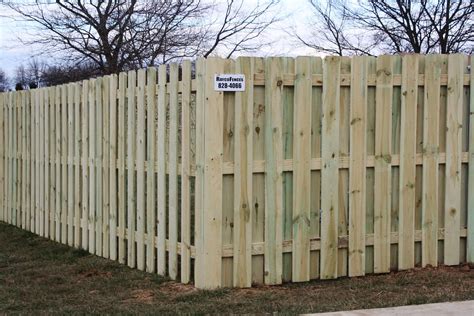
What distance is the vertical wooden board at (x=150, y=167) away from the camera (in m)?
6.55

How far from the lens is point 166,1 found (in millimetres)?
21266

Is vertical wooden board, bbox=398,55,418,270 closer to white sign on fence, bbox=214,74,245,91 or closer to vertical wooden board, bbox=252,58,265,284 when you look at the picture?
vertical wooden board, bbox=252,58,265,284

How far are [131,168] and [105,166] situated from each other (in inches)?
28.9

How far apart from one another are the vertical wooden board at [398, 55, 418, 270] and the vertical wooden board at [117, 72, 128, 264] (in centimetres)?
311

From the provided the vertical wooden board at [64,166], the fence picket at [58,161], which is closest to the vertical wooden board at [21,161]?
the fence picket at [58,161]

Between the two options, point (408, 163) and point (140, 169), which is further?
point (140, 169)

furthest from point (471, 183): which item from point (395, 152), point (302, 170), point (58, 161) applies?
point (58, 161)

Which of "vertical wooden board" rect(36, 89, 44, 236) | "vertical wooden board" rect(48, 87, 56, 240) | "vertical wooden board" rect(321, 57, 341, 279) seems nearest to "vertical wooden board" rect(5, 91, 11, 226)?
"vertical wooden board" rect(36, 89, 44, 236)

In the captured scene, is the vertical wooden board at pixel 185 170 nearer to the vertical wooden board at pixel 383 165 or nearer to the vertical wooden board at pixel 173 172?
the vertical wooden board at pixel 173 172

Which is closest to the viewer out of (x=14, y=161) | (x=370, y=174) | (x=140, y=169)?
(x=370, y=174)

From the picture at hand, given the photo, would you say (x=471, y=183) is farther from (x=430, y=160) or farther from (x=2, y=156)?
(x=2, y=156)

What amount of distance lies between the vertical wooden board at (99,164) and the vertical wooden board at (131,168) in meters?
0.77

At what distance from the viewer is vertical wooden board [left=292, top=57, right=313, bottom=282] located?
6.05 metres

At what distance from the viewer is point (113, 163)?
744cm
